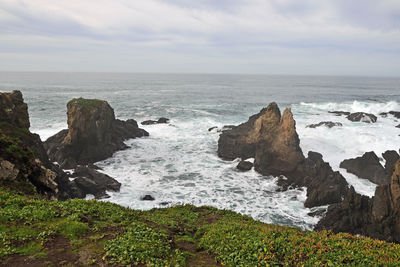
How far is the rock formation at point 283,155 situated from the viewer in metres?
29.9

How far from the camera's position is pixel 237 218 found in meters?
16.9

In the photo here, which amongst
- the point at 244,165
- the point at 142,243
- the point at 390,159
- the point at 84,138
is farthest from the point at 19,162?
the point at 390,159

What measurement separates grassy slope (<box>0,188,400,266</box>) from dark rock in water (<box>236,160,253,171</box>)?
25756 mm

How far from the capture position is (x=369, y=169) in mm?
34875

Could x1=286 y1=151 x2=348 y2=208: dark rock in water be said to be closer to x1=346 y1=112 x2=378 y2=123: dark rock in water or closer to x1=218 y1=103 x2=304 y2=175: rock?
x1=218 y1=103 x2=304 y2=175: rock

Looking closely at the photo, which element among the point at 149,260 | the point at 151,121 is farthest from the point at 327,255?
the point at 151,121

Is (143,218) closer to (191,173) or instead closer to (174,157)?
(191,173)

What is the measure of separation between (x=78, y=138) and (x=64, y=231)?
33903 millimetres

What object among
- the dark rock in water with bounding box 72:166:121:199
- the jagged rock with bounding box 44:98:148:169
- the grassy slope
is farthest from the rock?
the grassy slope

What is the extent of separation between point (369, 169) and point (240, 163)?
17.7 meters

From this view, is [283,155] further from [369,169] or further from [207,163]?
[207,163]

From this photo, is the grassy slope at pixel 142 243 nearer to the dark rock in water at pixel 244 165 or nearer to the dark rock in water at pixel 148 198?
the dark rock in water at pixel 148 198

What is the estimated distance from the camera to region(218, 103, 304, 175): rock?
38344 millimetres

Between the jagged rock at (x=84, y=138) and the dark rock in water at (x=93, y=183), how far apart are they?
5777 millimetres
